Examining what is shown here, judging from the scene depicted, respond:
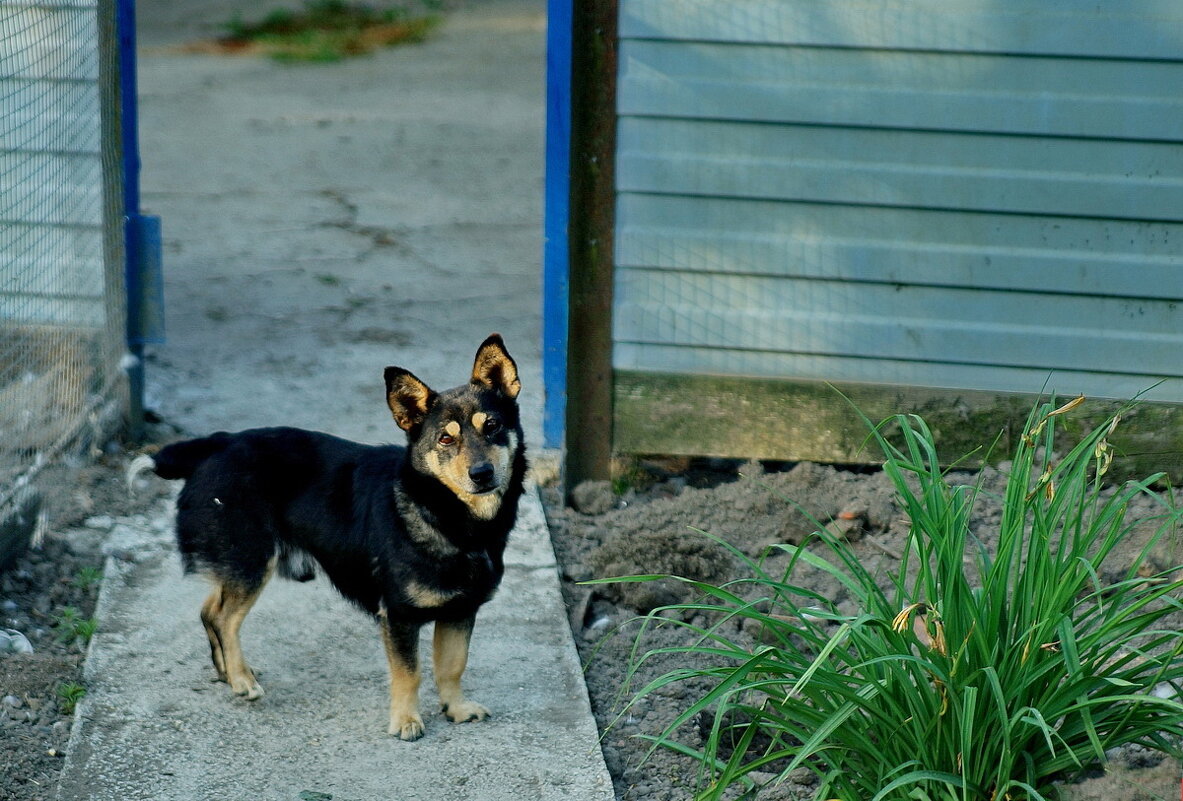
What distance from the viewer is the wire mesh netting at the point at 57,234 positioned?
4.66 m

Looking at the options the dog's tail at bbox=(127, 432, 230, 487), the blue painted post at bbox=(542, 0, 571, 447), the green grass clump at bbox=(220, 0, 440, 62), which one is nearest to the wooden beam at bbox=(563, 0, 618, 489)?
the blue painted post at bbox=(542, 0, 571, 447)

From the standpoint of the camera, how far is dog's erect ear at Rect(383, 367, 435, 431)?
3652mm

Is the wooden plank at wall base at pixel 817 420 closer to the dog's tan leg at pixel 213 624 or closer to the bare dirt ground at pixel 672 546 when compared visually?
the bare dirt ground at pixel 672 546

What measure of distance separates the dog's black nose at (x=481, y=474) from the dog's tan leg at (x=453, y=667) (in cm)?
43

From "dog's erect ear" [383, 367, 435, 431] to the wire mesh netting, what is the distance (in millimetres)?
1632

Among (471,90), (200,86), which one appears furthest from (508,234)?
(200,86)

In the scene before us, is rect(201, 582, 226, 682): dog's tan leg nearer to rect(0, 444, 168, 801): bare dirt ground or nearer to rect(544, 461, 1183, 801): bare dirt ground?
rect(0, 444, 168, 801): bare dirt ground

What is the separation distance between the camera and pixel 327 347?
22.1ft

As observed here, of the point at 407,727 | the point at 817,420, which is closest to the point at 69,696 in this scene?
the point at 407,727

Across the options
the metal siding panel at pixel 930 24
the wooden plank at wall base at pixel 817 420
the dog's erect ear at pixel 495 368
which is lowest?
the wooden plank at wall base at pixel 817 420

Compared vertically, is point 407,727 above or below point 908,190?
below

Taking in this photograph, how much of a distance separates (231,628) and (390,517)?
1.96 feet

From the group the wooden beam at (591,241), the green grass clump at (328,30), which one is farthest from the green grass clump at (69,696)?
the green grass clump at (328,30)

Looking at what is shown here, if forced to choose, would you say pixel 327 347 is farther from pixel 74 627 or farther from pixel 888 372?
pixel 888 372
